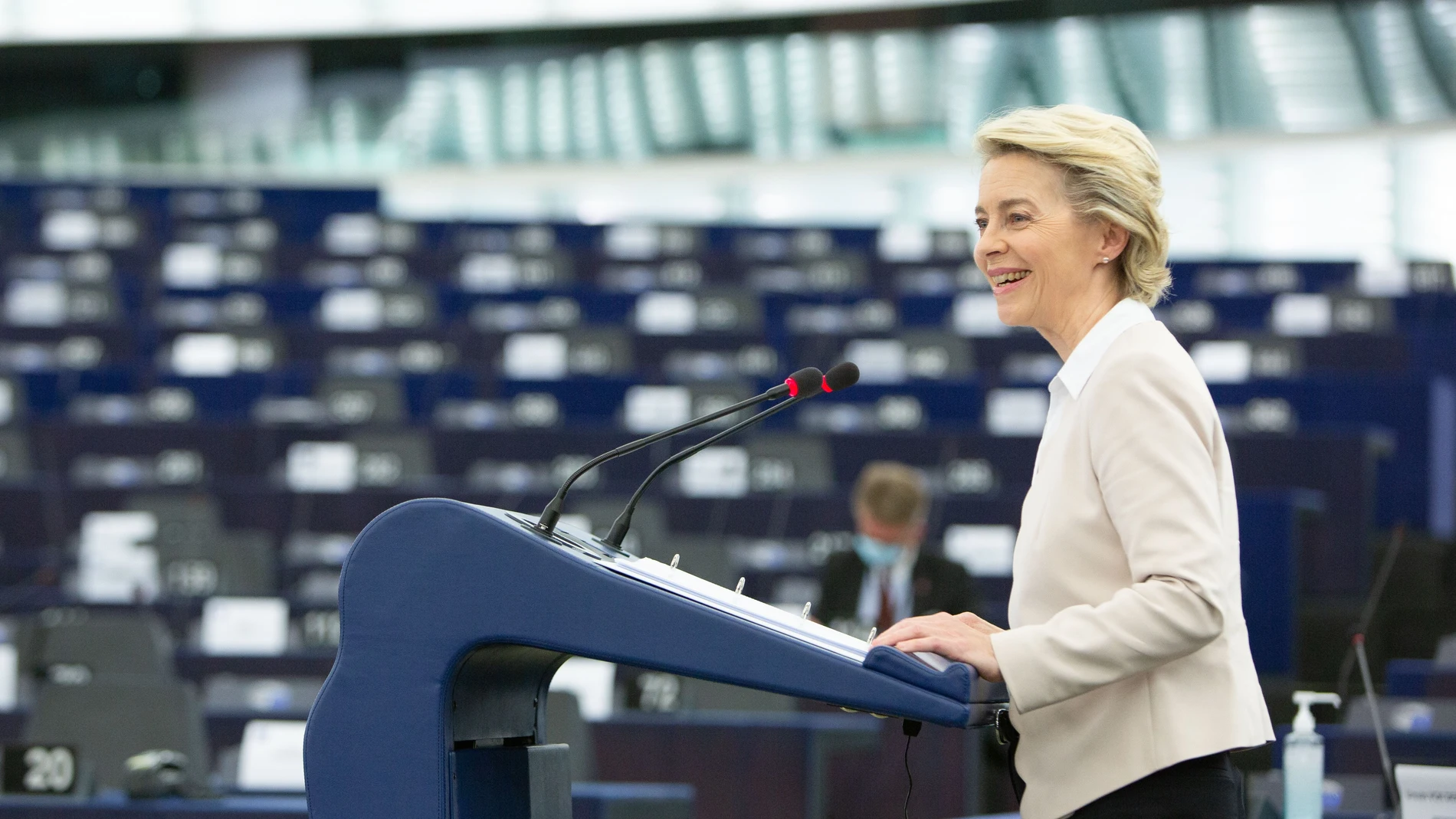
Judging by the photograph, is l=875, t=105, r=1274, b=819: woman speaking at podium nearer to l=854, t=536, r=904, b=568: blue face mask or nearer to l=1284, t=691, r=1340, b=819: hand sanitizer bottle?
l=1284, t=691, r=1340, b=819: hand sanitizer bottle

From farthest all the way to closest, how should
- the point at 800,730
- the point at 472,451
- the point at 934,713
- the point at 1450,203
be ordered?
1. the point at 1450,203
2. the point at 472,451
3. the point at 800,730
4. the point at 934,713

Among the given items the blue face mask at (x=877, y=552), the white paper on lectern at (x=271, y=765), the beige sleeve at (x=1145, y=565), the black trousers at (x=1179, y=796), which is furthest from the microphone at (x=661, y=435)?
the blue face mask at (x=877, y=552)

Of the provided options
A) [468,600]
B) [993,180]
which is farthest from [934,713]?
[993,180]

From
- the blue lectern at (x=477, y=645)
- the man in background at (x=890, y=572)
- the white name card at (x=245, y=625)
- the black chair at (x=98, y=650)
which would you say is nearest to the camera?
the blue lectern at (x=477, y=645)

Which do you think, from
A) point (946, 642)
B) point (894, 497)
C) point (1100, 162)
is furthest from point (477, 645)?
point (894, 497)

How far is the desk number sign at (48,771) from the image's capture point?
2777 mm

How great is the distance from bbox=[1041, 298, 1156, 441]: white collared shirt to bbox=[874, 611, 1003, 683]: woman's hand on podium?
0.60ft

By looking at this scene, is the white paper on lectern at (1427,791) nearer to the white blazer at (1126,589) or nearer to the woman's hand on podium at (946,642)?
the white blazer at (1126,589)

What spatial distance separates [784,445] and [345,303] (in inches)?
136

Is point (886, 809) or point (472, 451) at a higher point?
point (472, 451)

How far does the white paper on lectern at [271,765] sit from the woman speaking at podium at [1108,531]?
207 centimetres

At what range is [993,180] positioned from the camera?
1365 millimetres

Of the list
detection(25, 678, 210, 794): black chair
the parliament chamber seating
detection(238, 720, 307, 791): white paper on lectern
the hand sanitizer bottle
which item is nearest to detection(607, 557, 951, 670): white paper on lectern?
the hand sanitizer bottle

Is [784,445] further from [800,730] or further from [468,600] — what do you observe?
[468,600]
